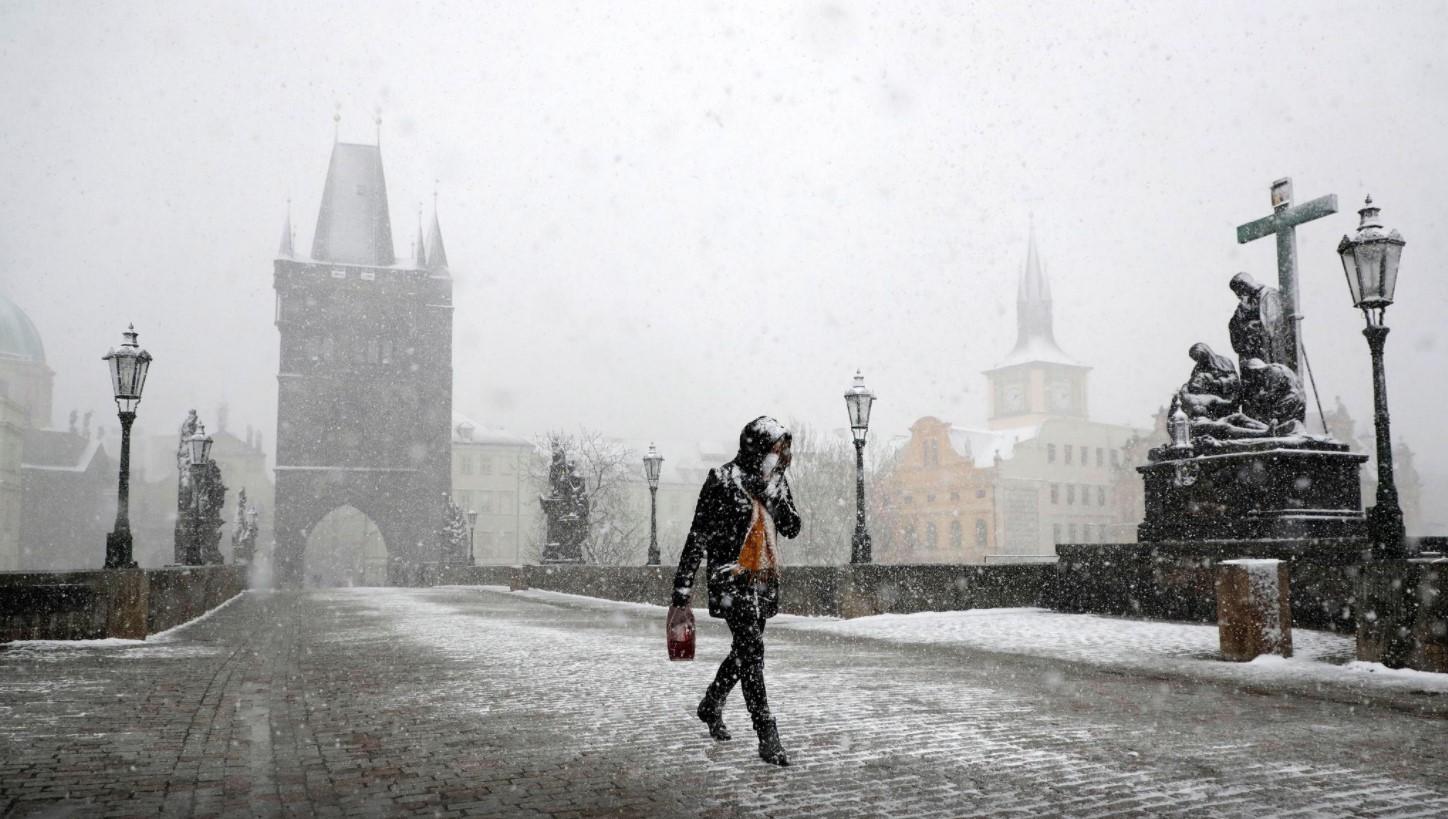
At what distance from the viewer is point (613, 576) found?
2639 centimetres

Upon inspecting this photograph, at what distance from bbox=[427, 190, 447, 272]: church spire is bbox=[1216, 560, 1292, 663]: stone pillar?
235ft

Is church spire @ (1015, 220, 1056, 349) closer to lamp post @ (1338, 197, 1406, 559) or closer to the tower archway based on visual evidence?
the tower archway

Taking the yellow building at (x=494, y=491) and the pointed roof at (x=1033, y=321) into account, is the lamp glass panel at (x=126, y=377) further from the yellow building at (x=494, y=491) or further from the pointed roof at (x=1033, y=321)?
the pointed roof at (x=1033, y=321)

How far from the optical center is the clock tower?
107 metres

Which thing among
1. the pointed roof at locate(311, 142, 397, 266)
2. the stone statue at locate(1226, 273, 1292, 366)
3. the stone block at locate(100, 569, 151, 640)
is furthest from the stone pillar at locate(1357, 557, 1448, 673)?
the pointed roof at locate(311, 142, 397, 266)

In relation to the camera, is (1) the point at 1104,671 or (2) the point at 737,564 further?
(1) the point at 1104,671

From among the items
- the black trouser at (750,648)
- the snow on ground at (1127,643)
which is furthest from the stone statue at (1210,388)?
the black trouser at (750,648)

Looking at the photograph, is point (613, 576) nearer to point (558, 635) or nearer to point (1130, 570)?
point (558, 635)

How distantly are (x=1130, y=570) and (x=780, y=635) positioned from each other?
171 inches

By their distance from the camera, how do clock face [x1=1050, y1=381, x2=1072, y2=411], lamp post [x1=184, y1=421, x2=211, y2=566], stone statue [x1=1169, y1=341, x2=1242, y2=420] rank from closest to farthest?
1. stone statue [x1=1169, y1=341, x2=1242, y2=420]
2. lamp post [x1=184, y1=421, x2=211, y2=566]
3. clock face [x1=1050, y1=381, x2=1072, y2=411]

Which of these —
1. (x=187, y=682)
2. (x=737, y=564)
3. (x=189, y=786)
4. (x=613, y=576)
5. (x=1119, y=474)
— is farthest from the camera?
(x=1119, y=474)

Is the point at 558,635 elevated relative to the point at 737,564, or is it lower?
lower

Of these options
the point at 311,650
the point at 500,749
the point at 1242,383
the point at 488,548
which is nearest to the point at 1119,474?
the point at 488,548

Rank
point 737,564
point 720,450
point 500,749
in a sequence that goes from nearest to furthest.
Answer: point 737,564, point 500,749, point 720,450
